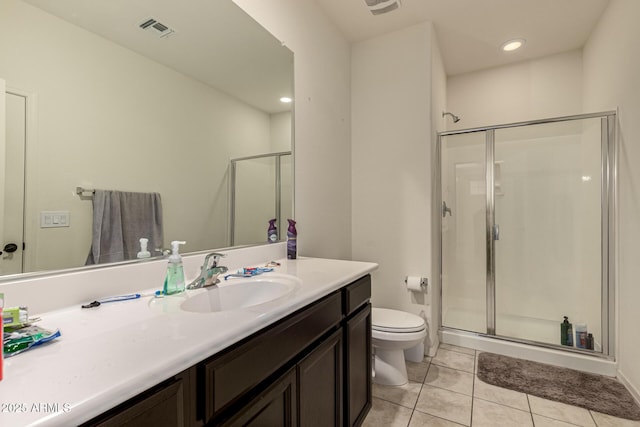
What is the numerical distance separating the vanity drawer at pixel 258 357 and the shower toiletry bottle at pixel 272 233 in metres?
0.72

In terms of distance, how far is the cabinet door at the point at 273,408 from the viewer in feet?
2.50

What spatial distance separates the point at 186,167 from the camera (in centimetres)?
131

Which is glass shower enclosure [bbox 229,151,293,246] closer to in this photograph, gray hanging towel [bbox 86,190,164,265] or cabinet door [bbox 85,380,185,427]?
gray hanging towel [bbox 86,190,164,265]

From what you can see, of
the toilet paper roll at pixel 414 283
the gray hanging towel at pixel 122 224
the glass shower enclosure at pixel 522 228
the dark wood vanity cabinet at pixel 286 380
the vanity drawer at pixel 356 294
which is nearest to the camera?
the dark wood vanity cabinet at pixel 286 380

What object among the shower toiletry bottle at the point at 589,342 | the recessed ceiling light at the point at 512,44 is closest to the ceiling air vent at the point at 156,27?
the recessed ceiling light at the point at 512,44

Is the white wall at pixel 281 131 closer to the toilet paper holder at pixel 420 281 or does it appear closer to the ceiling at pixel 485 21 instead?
the ceiling at pixel 485 21

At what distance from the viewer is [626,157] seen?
1956mm

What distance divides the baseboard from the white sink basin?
212 centimetres

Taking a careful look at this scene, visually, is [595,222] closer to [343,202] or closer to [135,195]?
[343,202]

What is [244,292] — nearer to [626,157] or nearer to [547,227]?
[626,157]

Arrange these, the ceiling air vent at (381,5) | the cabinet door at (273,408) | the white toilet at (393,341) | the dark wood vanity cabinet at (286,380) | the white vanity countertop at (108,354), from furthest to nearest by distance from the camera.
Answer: the ceiling air vent at (381,5) → the white toilet at (393,341) → the cabinet door at (273,408) → the dark wood vanity cabinet at (286,380) → the white vanity countertop at (108,354)

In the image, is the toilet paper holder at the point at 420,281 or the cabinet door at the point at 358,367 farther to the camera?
the toilet paper holder at the point at 420,281

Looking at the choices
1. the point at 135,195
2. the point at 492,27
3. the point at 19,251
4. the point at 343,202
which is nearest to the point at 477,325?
the point at 343,202

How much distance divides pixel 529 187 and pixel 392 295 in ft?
5.11
